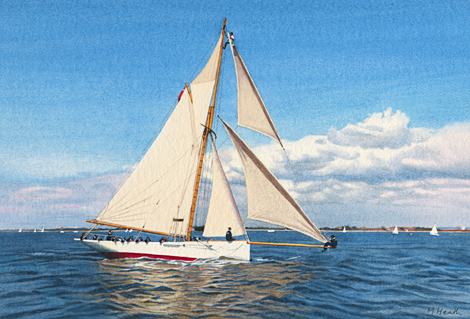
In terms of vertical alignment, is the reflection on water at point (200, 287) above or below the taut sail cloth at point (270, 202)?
below

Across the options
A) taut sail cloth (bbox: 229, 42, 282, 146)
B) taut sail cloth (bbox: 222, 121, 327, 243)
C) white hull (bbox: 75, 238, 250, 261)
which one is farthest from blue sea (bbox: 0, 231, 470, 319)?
taut sail cloth (bbox: 229, 42, 282, 146)

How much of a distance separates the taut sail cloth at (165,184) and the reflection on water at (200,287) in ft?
15.2

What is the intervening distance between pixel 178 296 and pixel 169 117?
19.6 m

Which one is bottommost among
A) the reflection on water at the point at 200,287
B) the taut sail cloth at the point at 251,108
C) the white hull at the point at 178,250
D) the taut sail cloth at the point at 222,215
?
the reflection on water at the point at 200,287

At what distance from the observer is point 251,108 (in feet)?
96.0

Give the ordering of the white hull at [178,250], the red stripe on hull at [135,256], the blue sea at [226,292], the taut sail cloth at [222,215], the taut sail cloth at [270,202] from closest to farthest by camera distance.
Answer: the blue sea at [226,292] < the taut sail cloth at [270,202] < the white hull at [178,250] < the red stripe on hull at [135,256] < the taut sail cloth at [222,215]

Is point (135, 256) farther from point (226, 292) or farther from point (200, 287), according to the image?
point (226, 292)

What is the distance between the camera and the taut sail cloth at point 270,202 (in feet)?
88.0

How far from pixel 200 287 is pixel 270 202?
10095mm

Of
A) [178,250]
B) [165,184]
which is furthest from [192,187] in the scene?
[178,250]

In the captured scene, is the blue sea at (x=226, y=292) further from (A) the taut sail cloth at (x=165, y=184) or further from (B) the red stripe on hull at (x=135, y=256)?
(A) the taut sail cloth at (x=165, y=184)

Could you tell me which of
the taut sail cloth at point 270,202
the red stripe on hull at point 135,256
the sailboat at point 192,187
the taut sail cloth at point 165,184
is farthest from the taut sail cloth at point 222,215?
the taut sail cloth at point 165,184

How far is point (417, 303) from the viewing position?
56.5ft
